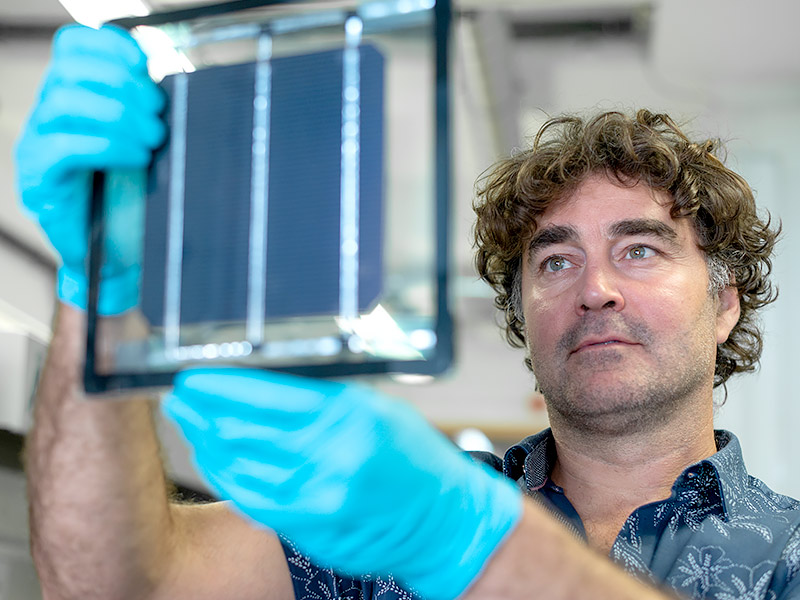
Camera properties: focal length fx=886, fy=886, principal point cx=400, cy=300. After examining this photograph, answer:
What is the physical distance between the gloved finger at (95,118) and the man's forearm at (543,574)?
60cm

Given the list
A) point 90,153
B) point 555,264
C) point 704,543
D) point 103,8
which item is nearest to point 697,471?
point 704,543

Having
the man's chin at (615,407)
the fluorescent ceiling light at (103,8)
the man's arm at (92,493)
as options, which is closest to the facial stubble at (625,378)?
the man's chin at (615,407)

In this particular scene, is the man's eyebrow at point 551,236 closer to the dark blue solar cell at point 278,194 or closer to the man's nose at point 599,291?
the man's nose at point 599,291

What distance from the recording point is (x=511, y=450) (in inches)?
69.6

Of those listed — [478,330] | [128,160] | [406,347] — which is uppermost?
[478,330]

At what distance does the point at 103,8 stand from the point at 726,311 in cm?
172

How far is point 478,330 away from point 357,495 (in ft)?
15.0

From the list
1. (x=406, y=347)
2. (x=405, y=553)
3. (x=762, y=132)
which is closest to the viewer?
(x=406, y=347)

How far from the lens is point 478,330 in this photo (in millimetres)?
5422

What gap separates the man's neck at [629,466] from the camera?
162 cm

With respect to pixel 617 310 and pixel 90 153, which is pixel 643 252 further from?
pixel 90 153

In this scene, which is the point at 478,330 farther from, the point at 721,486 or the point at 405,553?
the point at 405,553

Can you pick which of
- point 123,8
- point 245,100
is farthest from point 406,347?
point 123,8

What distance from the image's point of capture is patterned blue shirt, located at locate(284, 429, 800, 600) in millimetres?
1336
